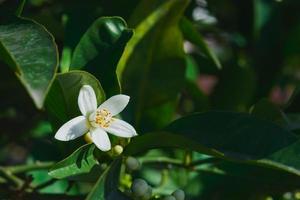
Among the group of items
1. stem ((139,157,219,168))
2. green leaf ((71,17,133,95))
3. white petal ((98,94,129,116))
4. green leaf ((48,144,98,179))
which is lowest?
stem ((139,157,219,168))

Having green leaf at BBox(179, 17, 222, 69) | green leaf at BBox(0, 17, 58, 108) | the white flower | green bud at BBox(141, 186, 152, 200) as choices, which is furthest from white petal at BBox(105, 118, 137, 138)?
green leaf at BBox(179, 17, 222, 69)

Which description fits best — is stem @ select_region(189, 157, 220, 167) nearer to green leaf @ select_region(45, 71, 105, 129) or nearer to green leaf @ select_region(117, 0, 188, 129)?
green leaf @ select_region(117, 0, 188, 129)

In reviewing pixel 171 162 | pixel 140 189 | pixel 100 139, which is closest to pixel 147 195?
pixel 140 189

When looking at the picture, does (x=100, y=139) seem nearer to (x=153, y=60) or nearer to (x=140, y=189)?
(x=140, y=189)

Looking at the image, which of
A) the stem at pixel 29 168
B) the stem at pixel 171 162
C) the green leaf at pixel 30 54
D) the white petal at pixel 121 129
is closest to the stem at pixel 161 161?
the stem at pixel 171 162

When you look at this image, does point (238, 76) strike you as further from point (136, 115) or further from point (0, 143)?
point (0, 143)

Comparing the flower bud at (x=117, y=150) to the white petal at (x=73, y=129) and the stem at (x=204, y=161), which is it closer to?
the white petal at (x=73, y=129)
